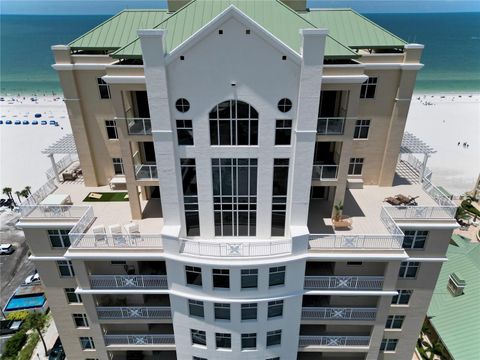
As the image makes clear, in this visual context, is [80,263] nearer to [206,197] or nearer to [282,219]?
[206,197]

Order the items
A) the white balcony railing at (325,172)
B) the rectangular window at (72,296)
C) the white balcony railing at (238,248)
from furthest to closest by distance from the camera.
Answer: the rectangular window at (72,296), the white balcony railing at (325,172), the white balcony railing at (238,248)

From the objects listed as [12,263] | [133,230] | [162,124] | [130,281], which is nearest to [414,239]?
[162,124]

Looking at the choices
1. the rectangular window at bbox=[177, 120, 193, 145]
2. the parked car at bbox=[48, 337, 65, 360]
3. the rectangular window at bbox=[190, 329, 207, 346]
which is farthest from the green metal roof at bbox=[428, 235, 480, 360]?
the parked car at bbox=[48, 337, 65, 360]

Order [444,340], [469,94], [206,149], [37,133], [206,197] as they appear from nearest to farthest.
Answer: [206,149] < [206,197] < [444,340] < [37,133] < [469,94]

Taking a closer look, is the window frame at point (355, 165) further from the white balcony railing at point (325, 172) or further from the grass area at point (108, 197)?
the grass area at point (108, 197)

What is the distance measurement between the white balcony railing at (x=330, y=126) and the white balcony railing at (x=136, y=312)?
1607 cm

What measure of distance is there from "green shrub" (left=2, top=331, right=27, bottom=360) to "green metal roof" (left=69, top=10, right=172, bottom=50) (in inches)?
1077

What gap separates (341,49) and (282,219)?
36.7 feet

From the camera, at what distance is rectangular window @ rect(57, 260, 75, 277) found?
889 inches

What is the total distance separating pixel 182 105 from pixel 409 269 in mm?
18517

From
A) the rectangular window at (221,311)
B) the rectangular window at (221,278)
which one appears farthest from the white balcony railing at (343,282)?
the rectangular window at (221,311)

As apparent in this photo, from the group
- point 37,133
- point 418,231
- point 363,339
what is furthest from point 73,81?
point 37,133

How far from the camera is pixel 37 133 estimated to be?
3344 inches

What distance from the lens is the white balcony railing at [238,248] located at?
64.7 feet
